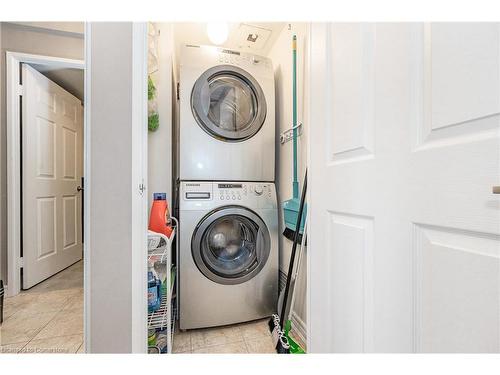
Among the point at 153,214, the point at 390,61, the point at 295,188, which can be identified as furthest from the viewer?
the point at 295,188

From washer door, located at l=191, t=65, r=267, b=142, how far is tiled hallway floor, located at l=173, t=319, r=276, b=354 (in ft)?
4.52

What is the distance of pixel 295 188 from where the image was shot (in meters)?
1.55

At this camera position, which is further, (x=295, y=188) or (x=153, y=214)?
(x=295, y=188)

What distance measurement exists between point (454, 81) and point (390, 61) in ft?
0.63

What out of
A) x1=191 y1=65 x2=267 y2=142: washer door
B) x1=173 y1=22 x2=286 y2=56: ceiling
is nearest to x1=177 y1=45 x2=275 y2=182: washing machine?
x1=191 y1=65 x2=267 y2=142: washer door

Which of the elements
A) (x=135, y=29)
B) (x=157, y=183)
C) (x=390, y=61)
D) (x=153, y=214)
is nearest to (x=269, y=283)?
(x=153, y=214)

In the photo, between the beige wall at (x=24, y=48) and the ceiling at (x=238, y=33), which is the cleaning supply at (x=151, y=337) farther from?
the ceiling at (x=238, y=33)

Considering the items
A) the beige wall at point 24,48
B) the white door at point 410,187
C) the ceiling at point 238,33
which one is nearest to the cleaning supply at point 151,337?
the beige wall at point 24,48

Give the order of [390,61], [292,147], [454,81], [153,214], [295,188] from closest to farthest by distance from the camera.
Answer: [454,81] < [390,61] < [153,214] < [295,188] < [292,147]

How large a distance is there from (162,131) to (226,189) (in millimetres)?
619

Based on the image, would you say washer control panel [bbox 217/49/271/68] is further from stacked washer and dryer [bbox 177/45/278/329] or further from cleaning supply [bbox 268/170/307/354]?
cleaning supply [bbox 268/170/307/354]

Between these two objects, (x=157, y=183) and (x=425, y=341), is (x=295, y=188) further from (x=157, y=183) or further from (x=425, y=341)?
(x=425, y=341)

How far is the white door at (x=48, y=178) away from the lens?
35.9 inches

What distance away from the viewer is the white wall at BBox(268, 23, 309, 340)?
1493mm
